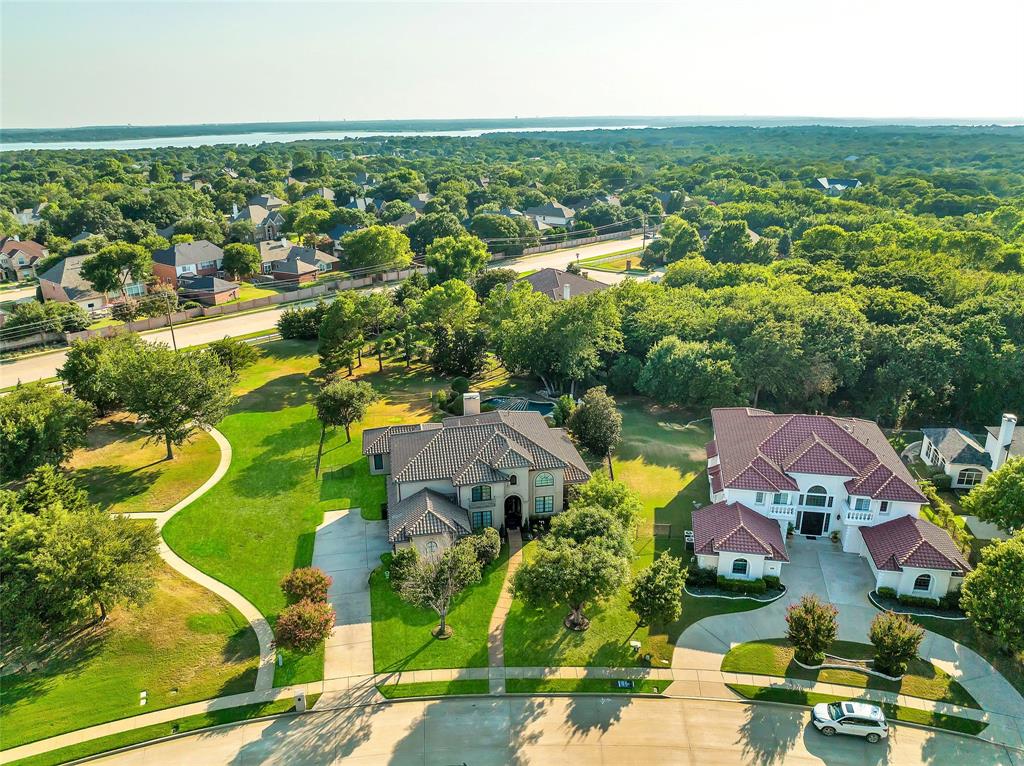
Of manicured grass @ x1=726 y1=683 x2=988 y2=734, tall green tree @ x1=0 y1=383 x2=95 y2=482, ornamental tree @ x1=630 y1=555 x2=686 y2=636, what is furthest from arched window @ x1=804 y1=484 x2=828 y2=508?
tall green tree @ x1=0 y1=383 x2=95 y2=482

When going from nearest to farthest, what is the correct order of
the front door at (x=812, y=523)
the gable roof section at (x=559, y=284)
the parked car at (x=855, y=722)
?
1. the parked car at (x=855, y=722)
2. the front door at (x=812, y=523)
3. the gable roof section at (x=559, y=284)

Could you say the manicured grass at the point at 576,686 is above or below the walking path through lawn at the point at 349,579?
below

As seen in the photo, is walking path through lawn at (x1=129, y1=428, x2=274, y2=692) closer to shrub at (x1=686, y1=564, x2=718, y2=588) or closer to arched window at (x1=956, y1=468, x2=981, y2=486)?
shrub at (x1=686, y1=564, x2=718, y2=588)

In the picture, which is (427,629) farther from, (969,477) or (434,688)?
(969,477)

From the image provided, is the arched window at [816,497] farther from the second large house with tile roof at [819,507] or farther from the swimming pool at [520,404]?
the swimming pool at [520,404]

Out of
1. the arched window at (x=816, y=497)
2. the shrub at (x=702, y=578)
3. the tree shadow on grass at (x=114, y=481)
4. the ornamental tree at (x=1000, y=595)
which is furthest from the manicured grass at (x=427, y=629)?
the ornamental tree at (x=1000, y=595)

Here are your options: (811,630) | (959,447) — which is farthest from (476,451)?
(959,447)
